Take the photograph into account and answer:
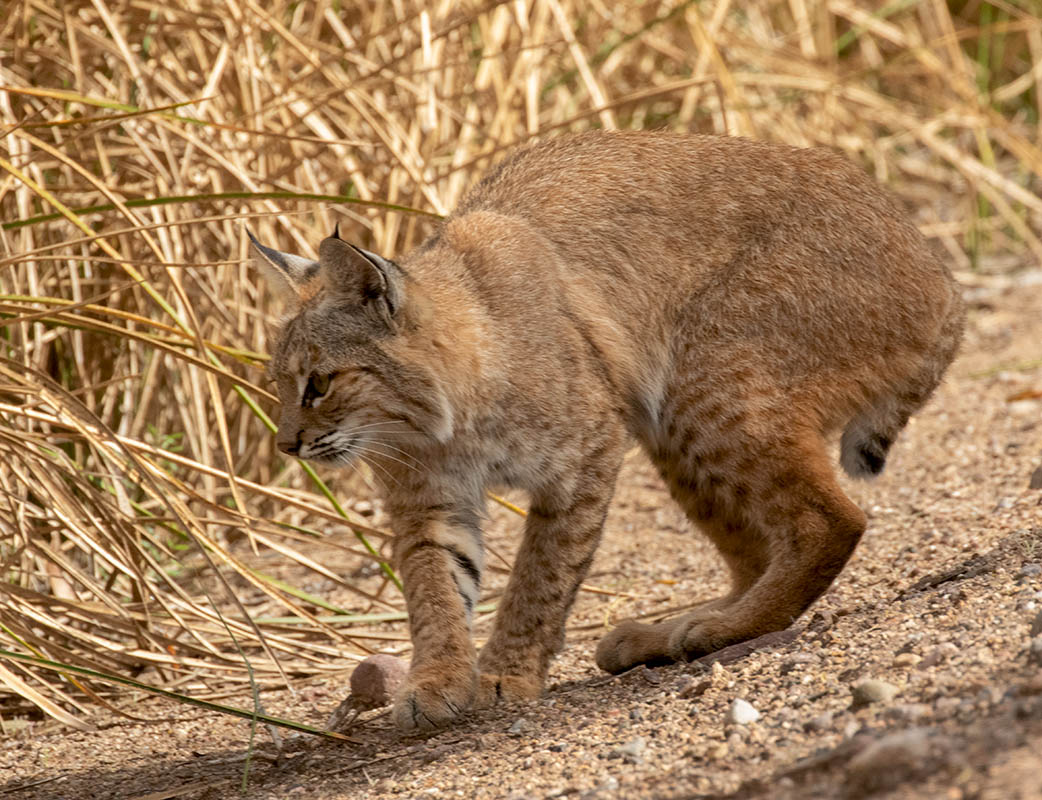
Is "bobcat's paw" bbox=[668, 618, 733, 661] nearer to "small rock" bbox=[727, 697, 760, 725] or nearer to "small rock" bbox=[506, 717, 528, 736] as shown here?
"small rock" bbox=[506, 717, 528, 736]

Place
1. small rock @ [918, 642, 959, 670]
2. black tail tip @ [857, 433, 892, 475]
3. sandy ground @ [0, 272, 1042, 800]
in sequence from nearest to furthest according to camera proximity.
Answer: sandy ground @ [0, 272, 1042, 800], small rock @ [918, 642, 959, 670], black tail tip @ [857, 433, 892, 475]

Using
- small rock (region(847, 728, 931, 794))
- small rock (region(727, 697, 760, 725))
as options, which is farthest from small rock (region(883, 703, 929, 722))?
small rock (region(727, 697, 760, 725))

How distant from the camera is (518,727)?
294 cm

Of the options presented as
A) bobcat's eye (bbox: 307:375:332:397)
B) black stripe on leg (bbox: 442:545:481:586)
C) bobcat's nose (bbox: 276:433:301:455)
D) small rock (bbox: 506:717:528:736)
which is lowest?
small rock (bbox: 506:717:528:736)

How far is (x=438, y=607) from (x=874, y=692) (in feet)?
4.23

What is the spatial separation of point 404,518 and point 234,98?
6.94ft

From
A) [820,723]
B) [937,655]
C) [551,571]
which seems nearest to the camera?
[820,723]

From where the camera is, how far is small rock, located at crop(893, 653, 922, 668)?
2426mm

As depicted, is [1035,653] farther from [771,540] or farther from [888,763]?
[771,540]

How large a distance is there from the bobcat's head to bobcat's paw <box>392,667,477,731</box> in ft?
1.84

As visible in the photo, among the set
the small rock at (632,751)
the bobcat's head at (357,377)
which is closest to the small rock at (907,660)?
the small rock at (632,751)

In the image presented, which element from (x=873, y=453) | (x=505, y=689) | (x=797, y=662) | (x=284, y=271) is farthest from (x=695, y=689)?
(x=284, y=271)

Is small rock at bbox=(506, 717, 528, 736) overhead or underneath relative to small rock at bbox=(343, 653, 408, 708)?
overhead

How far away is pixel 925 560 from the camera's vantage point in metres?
3.65
